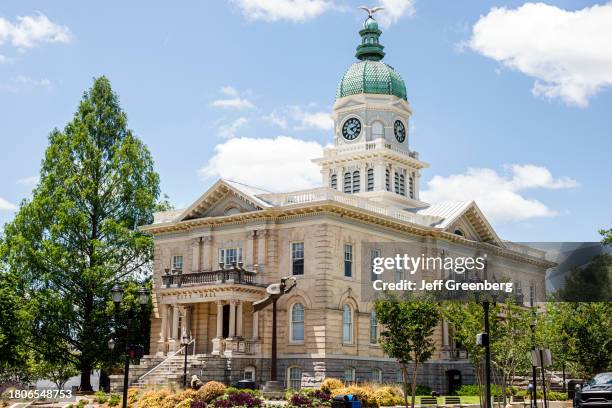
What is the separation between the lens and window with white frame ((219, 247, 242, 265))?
2117 inches

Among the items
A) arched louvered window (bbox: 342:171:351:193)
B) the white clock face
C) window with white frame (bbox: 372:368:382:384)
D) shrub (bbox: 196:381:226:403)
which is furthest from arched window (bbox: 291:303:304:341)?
the white clock face

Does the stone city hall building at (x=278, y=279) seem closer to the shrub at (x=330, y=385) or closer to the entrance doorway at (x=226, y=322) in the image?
the entrance doorway at (x=226, y=322)

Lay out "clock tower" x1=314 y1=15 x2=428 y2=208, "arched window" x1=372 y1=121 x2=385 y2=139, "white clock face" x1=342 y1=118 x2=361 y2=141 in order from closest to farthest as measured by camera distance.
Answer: "clock tower" x1=314 y1=15 x2=428 y2=208, "arched window" x1=372 y1=121 x2=385 y2=139, "white clock face" x1=342 y1=118 x2=361 y2=141

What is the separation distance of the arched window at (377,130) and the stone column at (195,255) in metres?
17.1

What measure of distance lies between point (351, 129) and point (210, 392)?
32151 millimetres

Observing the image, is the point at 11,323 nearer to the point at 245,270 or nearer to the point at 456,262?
the point at 245,270

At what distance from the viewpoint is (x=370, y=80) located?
66312 mm

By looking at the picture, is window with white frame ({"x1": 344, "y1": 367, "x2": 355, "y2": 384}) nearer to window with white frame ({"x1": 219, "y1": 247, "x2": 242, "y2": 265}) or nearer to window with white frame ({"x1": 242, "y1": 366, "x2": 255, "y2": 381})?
window with white frame ({"x1": 242, "y1": 366, "x2": 255, "y2": 381})

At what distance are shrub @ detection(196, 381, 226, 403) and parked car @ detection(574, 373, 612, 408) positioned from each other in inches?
630

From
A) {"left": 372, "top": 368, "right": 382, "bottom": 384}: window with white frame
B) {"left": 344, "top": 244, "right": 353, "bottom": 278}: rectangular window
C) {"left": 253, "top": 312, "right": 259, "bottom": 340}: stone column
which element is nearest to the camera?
{"left": 253, "top": 312, "right": 259, "bottom": 340}: stone column

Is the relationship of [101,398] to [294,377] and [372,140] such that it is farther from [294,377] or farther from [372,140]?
[372,140]

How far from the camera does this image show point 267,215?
5275cm

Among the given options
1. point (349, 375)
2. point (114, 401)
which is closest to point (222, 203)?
point (349, 375)

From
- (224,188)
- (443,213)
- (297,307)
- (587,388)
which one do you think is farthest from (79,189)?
(587,388)
